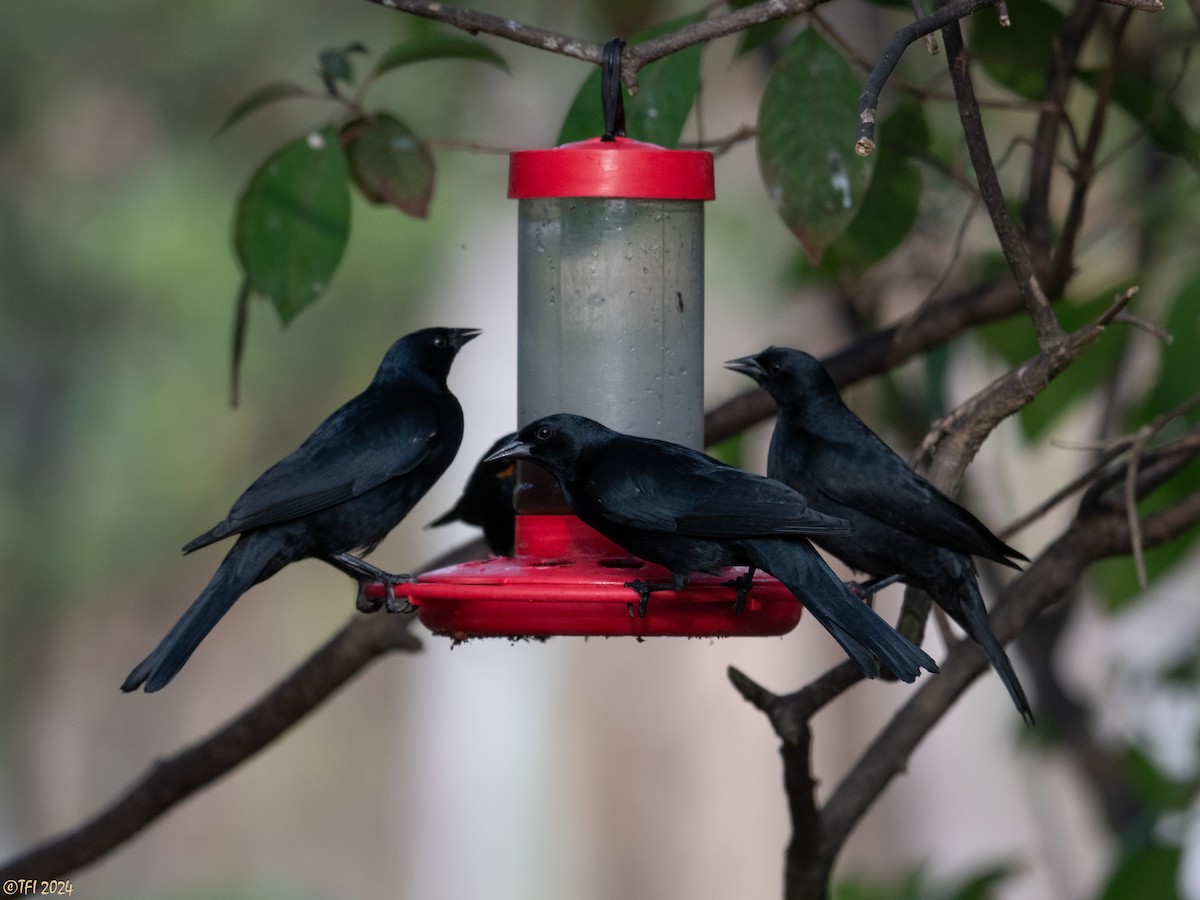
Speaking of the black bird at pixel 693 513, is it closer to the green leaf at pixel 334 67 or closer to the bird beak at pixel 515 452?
the bird beak at pixel 515 452

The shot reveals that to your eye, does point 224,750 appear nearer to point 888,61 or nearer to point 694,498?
point 694,498

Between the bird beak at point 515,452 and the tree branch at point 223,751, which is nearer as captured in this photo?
the bird beak at point 515,452

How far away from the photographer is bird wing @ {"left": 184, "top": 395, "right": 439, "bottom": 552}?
3525 mm

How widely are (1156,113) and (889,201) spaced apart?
2.46 feet

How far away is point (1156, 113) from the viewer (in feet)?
13.5

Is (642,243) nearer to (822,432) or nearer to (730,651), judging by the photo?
(822,432)

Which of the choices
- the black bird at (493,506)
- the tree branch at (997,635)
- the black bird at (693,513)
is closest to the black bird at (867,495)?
the tree branch at (997,635)

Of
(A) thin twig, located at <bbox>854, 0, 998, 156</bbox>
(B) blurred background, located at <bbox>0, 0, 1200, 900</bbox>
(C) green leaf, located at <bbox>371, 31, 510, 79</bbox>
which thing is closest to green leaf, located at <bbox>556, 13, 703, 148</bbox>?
(C) green leaf, located at <bbox>371, 31, 510, 79</bbox>

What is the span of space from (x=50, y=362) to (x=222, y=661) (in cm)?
417

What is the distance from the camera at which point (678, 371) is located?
3951mm

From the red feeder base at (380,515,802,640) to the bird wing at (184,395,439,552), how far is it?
0.43 m

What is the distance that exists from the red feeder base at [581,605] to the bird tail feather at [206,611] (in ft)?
1.57

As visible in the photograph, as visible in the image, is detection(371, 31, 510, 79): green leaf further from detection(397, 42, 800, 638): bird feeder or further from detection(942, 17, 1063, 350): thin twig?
detection(942, 17, 1063, 350): thin twig

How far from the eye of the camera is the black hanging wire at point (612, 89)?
10.2 feet
